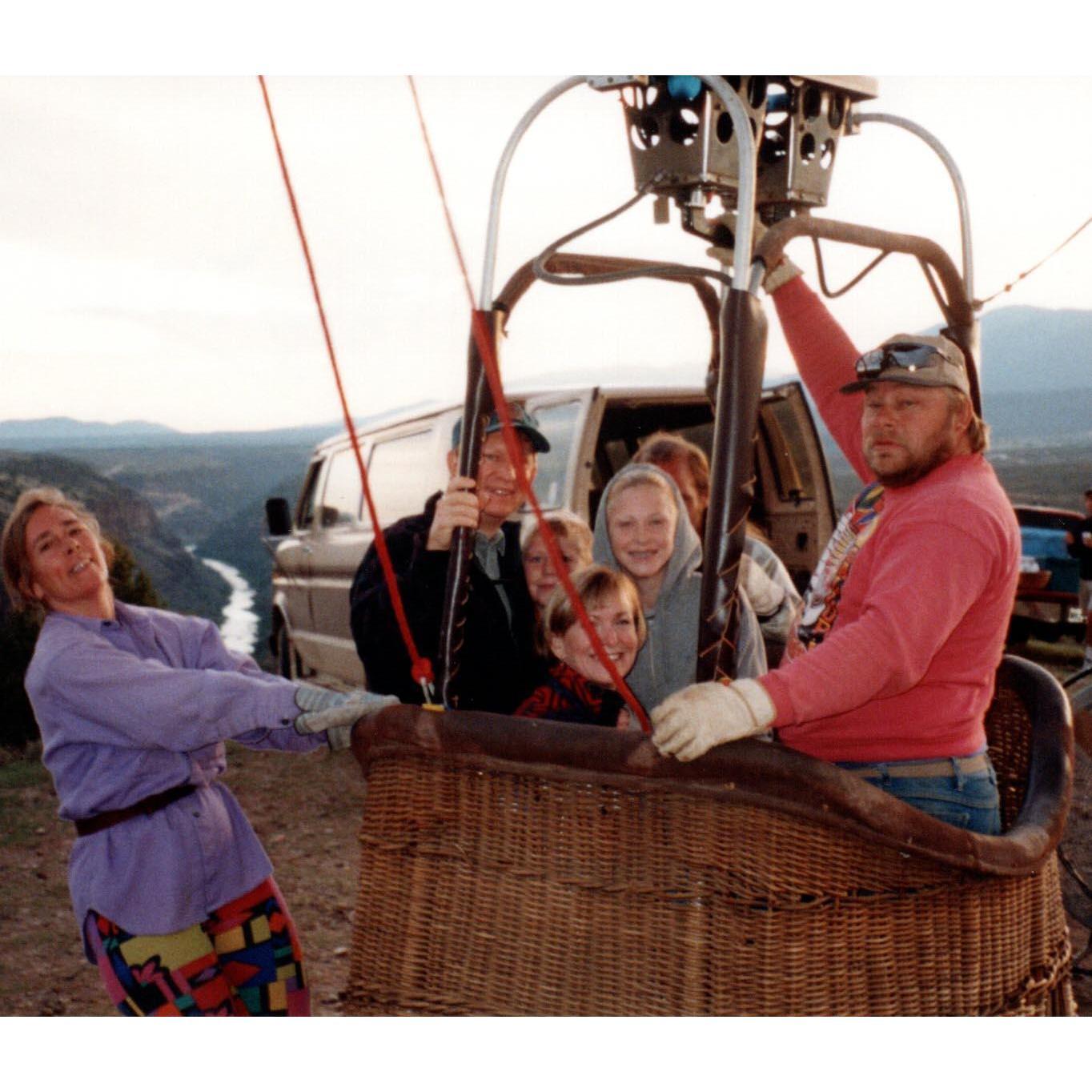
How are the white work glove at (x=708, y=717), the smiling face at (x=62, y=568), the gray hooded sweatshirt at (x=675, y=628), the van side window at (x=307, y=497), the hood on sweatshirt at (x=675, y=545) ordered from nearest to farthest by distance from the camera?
1. the white work glove at (x=708, y=717)
2. the smiling face at (x=62, y=568)
3. the gray hooded sweatshirt at (x=675, y=628)
4. the hood on sweatshirt at (x=675, y=545)
5. the van side window at (x=307, y=497)

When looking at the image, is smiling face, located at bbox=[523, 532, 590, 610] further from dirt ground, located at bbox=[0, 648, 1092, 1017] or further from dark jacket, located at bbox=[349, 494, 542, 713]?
dirt ground, located at bbox=[0, 648, 1092, 1017]

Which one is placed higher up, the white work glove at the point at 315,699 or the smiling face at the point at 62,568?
the smiling face at the point at 62,568

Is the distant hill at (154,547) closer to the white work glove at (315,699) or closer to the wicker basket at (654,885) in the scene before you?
the white work glove at (315,699)

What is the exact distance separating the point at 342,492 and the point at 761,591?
5.12 m

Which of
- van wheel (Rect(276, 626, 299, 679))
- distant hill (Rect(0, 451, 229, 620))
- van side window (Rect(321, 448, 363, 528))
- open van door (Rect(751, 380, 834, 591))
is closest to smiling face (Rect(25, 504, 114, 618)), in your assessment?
open van door (Rect(751, 380, 834, 591))

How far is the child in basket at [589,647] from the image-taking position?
2248mm

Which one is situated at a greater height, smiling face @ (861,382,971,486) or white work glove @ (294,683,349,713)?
smiling face @ (861,382,971,486)

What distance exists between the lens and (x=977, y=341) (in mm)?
2088

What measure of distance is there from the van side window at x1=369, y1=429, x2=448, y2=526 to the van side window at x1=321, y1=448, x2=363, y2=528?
41cm

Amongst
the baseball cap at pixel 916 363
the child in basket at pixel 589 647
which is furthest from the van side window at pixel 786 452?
the baseball cap at pixel 916 363

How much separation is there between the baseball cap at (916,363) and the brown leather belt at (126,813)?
1.52 meters

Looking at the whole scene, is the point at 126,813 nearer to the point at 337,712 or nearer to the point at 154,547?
the point at 337,712

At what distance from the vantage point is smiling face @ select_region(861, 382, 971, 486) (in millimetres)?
1824

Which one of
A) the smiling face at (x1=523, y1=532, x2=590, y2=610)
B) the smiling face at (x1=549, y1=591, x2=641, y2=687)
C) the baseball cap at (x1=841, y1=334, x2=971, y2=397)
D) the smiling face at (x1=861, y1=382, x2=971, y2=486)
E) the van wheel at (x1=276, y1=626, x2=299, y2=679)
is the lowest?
the van wheel at (x1=276, y1=626, x2=299, y2=679)
